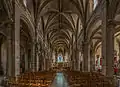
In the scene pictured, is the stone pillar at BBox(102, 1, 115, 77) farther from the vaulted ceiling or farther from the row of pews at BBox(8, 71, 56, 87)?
the vaulted ceiling

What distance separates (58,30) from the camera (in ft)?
158

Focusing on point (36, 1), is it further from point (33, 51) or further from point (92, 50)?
point (92, 50)

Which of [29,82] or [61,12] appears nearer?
[29,82]

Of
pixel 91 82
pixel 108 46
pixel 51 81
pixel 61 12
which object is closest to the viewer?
pixel 91 82

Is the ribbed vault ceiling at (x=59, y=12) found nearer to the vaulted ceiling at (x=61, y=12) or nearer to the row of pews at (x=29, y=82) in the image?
the vaulted ceiling at (x=61, y=12)

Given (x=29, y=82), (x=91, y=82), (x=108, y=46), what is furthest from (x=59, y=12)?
(x=91, y=82)

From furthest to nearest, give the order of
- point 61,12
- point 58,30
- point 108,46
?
point 58,30 → point 61,12 → point 108,46

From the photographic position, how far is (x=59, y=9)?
3350cm

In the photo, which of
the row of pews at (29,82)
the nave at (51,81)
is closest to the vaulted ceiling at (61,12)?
the nave at (51,81)

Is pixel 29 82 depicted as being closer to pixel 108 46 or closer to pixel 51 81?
pixel 51 81

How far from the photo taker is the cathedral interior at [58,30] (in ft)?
45.0

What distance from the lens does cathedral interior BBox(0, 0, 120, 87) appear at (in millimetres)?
13716

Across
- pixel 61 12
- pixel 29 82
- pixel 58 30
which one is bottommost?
pixel 29 82

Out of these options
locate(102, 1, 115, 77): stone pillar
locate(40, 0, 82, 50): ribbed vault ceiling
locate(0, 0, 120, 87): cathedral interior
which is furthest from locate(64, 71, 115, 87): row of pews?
locate(40, 0, 82, 50): ribbed vault ceiling
